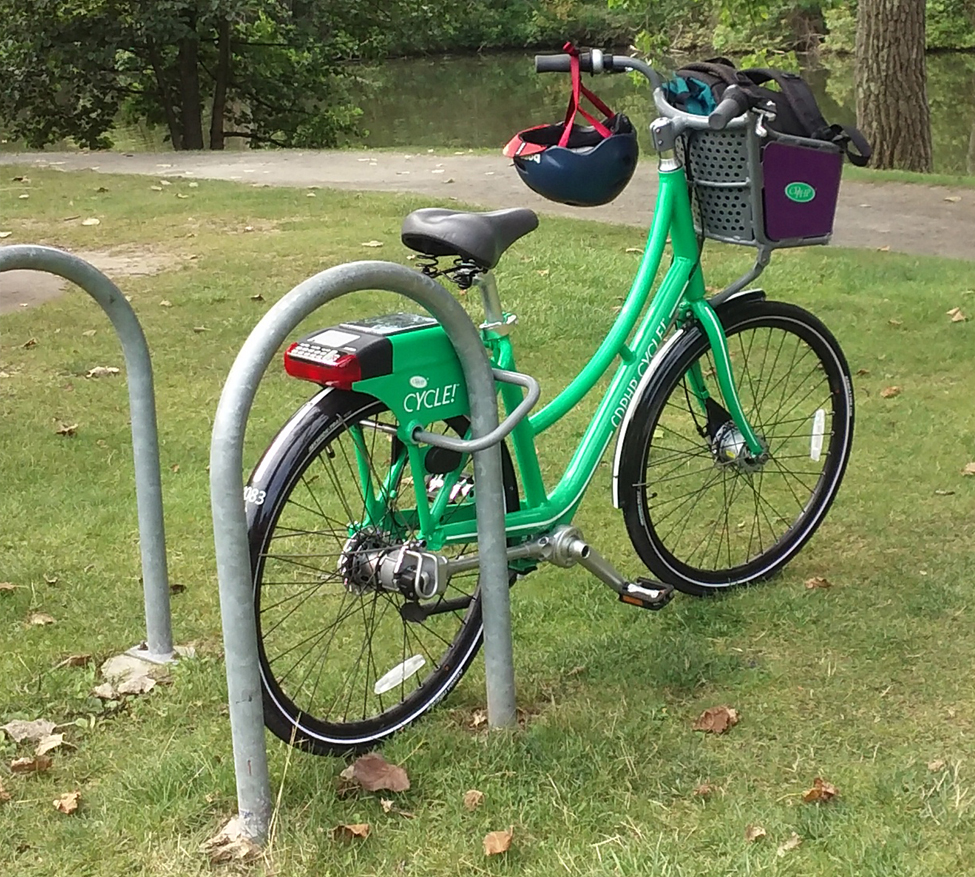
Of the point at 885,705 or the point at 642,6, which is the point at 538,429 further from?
the point at 642,6

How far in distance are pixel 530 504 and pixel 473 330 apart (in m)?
0.58

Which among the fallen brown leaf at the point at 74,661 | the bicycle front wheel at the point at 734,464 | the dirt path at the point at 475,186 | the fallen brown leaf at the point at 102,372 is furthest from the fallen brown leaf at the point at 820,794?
the dirt path at the point at 475,186

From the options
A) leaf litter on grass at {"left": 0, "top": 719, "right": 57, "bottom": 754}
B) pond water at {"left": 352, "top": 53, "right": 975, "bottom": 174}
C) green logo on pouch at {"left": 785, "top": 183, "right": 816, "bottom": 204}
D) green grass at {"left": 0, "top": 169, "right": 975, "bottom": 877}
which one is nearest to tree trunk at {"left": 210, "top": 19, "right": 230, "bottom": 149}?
pond water at {"left": 352, "top": 53, "right": 975, "bottom": 174}

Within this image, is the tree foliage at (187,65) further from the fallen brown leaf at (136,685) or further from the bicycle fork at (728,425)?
the fallen brown leaf at (136,685)

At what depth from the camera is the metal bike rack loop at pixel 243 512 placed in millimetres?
2316

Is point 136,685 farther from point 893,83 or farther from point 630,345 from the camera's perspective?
point 893,83

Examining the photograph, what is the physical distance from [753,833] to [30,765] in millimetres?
1636

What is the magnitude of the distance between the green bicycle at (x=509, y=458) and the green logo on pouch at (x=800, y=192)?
13mm

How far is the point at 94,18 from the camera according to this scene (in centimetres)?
1748

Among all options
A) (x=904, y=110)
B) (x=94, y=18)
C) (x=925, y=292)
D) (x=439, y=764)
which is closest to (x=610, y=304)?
(x=925, y=292)

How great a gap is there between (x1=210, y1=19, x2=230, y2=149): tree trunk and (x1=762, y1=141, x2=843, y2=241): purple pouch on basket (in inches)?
651

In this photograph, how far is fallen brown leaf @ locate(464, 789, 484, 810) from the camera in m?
2.70

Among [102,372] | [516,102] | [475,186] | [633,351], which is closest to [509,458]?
[633,351]

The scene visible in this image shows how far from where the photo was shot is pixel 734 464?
12.1 ft
